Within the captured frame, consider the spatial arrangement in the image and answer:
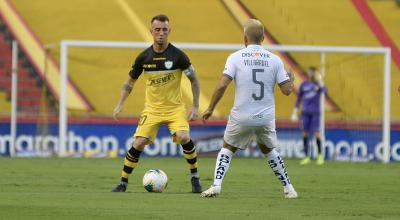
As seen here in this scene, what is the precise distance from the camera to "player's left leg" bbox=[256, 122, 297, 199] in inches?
458

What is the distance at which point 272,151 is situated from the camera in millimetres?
11781

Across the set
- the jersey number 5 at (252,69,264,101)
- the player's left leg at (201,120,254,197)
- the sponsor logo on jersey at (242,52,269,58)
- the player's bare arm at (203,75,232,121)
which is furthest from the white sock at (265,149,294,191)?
the sponsor logo on jersey at (242,52,269,58)

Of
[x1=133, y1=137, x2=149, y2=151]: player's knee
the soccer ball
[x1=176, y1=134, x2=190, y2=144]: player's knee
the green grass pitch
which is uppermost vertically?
[x1=176, y1=134, x2=190, y2=144]: player's knee

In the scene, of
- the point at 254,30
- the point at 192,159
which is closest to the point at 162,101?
the point at 192,159

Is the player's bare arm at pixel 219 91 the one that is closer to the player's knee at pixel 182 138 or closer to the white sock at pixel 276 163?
the white sock at pixel 276 163

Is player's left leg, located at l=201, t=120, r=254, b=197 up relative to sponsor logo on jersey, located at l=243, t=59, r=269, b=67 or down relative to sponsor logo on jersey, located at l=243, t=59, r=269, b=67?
down

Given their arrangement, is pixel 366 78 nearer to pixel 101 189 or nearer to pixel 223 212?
pixel 101 189

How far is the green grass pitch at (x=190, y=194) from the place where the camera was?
9859 millimetres

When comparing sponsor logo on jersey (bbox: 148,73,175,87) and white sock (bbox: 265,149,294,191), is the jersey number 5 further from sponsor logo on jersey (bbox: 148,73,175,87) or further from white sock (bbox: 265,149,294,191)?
sponsor logo on jersey (bbox: 148,73,175,87)

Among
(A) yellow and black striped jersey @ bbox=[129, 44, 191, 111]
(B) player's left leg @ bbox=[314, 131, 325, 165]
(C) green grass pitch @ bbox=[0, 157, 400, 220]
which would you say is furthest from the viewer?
(B) player's left leg @ bbox=[314, 131, 325, 165]

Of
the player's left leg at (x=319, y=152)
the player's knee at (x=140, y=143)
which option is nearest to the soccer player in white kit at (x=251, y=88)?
the player's knee at (x=140, y=143)

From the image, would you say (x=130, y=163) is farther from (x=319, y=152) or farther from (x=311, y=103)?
(x=311, y=103)

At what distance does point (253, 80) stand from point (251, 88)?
10 centimetres

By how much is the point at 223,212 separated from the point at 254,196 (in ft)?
8.04
